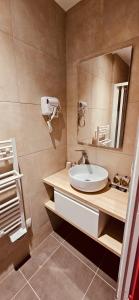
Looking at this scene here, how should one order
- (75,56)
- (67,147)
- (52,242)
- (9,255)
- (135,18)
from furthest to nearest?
(67,147) → (52,242) → (75,56) → (9,255) → (135,18)

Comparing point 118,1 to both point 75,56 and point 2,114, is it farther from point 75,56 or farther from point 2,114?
point 2,114

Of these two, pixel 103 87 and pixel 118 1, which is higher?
pixel 118 1

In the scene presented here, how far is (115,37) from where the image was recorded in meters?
1.10

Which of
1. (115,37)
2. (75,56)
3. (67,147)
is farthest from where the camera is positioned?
(67,147)

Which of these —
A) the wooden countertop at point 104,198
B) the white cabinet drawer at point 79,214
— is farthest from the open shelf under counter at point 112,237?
the wooden countertop at point 104,198

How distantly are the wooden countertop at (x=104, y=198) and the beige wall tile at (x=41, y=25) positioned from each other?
1.22 metres

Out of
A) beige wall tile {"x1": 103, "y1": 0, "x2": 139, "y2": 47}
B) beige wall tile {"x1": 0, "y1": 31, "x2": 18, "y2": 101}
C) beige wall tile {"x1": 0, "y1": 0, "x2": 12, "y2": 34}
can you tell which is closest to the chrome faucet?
beige wall tile {"x1": 0, "y1": 31, "x2": 18, "y2": 101}

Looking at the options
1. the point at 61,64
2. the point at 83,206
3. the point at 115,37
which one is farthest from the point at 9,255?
the point at 115,37

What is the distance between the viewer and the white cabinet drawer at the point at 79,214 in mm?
1095

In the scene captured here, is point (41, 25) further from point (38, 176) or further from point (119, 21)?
point (38, 176)

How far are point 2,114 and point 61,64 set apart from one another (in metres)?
0.84

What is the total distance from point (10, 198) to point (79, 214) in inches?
23.4

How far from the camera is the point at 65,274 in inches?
49.8

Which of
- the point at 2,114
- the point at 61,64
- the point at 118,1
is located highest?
the point at 118,1
